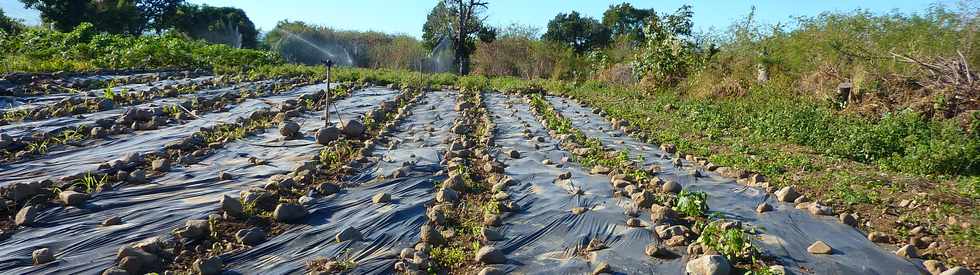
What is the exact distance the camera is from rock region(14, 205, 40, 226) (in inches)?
125

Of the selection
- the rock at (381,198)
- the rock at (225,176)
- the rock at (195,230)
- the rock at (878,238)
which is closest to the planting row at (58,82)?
the rock at (225,176)

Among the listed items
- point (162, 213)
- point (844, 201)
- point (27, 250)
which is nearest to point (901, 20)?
point (844, 201)

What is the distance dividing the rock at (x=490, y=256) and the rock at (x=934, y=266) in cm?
185

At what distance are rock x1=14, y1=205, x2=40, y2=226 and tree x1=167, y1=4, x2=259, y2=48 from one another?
28.2 meters

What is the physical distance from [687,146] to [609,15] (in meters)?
24.1

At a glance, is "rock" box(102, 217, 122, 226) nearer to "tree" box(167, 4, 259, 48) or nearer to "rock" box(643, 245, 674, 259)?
"rock" box(643, 245, 674, 259)

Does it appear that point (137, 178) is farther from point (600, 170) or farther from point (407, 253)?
point (600, 170)

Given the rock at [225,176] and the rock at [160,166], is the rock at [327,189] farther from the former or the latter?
the rock at [160,166]

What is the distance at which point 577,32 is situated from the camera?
27.6 m

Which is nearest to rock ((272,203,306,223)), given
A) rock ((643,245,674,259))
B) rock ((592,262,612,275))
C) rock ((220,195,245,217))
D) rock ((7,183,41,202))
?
rock ((220,195,245,217))

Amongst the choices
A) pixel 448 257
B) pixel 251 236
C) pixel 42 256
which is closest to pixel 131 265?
pixel 42 256

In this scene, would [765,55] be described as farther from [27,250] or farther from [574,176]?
[27,250]

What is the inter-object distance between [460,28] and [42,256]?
19769mm

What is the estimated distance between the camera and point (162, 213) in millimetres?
3479
